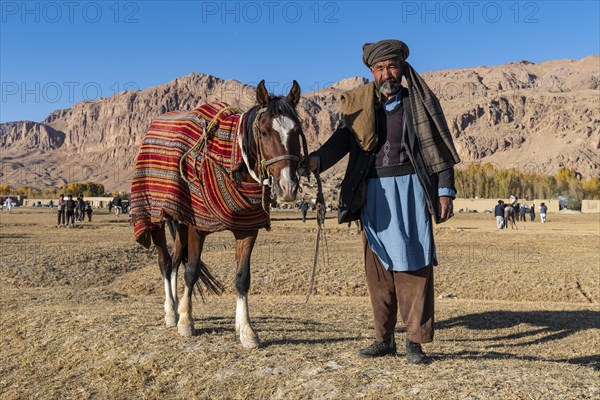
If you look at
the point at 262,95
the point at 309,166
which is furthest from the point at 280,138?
the point at 262,95

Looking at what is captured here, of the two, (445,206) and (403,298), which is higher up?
(445,206)

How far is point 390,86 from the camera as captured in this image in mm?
5492

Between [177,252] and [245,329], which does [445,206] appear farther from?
[177,252]

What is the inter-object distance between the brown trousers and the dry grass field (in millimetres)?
296

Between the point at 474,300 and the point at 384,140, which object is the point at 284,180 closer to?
the point at 384,140

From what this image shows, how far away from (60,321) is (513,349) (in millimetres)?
5768

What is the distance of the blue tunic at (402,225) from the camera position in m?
5.34

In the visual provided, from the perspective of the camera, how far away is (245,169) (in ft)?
19.7

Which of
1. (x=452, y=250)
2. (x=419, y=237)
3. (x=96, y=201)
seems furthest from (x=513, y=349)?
(x=96, y=201)

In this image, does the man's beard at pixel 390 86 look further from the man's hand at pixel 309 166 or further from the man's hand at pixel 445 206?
the man's hand at pixel 445 206

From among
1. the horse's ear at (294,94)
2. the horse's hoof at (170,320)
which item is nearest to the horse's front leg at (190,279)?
the horse's hoof at (170,320)

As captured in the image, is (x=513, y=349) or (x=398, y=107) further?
(x=513, y=349)

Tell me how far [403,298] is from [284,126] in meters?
1.81

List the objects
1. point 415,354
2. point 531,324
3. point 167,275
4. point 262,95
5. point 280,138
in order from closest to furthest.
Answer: point 280,138
point 415,354
point 262,95
point 167,275
point 531,324
